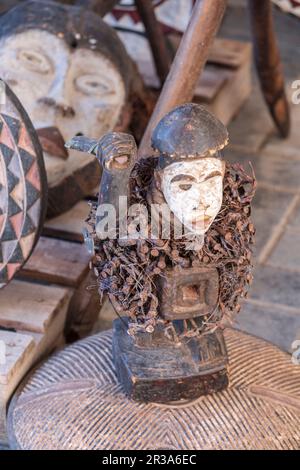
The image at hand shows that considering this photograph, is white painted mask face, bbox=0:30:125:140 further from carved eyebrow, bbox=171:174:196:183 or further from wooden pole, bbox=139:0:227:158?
carved eyebrow, bbox=171:174:196:183

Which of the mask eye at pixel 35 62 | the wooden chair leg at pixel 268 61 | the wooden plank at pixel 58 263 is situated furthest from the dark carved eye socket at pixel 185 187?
the wooden chair leg at pixel 268 61

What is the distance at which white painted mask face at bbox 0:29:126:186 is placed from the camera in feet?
8.30

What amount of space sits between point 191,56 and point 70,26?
396 millimetres

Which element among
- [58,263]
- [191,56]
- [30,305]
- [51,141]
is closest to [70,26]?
[51,141]

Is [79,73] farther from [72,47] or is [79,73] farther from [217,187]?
[217,187]

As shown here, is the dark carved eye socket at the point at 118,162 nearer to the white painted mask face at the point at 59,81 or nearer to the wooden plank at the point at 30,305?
the wooden plank at the point at 30,305

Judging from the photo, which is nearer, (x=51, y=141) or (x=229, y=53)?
(x=51, y=141)

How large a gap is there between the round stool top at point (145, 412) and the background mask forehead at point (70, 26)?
0.82 m

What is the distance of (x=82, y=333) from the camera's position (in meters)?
2.41

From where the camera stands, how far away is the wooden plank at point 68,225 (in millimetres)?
2586

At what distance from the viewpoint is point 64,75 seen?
255 centimetres

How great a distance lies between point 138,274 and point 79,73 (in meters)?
0.91

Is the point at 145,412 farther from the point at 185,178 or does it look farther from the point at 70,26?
the point at 70,26
